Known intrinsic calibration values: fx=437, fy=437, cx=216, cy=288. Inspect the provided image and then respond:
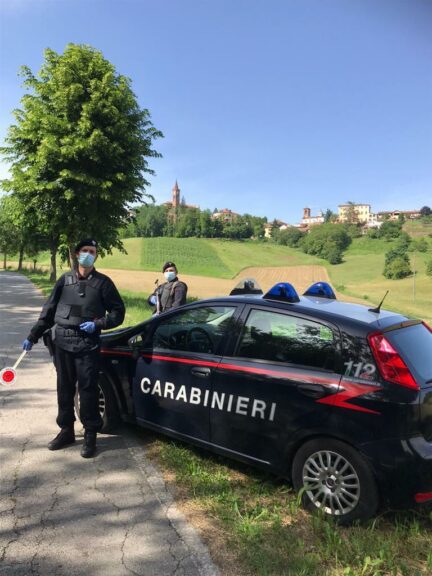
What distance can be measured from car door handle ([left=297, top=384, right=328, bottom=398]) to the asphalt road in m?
1.16

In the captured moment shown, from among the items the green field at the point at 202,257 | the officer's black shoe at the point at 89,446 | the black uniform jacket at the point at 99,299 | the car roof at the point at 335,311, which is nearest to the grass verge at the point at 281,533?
the officer's black shoe at the point at 89,446

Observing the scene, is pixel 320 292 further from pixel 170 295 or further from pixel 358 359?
pixel 170 295

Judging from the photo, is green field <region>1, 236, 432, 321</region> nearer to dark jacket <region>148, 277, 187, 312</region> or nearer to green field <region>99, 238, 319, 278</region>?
→ green field <region>99, 238, 319, 278</region>

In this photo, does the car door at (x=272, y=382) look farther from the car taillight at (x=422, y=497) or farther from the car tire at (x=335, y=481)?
the car taillight at (x=422, y=497)

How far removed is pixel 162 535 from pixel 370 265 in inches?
3614

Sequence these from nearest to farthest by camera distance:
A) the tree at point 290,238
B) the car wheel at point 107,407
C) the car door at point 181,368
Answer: the car door at point 181,368 < the car wheel at point 107,407 < the tree at point 290,238

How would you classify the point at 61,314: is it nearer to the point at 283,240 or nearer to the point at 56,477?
the point at 56,477

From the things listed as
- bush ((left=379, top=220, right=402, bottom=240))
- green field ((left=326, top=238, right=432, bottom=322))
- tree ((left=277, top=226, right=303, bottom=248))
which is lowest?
green field ((left=326, top=238, right=432, bottom=322))

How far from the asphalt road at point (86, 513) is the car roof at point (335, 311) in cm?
165

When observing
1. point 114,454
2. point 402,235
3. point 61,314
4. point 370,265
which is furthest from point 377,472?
point 402,235

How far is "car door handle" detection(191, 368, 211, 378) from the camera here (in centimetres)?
356

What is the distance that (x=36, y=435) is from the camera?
14.3 ft

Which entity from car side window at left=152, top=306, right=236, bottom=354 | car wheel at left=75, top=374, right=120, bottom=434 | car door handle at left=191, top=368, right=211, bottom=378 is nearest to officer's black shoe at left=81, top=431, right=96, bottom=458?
car wheel at left=75, top=374, right=120, bottom=434

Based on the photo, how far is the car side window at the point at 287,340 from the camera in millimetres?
3074
